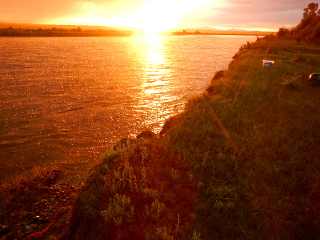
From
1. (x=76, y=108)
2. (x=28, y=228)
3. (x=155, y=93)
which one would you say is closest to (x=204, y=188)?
(x=28, y=228)

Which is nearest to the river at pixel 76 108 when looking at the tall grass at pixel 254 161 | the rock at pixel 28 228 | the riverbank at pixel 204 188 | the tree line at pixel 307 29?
the riverbank at pixel 204 188

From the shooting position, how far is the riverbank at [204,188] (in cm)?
422

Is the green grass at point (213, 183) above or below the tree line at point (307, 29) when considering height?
below

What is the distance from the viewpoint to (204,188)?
5.23 metres

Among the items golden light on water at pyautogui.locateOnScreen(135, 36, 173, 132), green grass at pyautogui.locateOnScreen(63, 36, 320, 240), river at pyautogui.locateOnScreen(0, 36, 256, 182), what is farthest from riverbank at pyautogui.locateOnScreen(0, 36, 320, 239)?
golden light on water at pyautogui.locateOnScreen(135, 36, 173, 132)

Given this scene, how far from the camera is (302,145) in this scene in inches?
282

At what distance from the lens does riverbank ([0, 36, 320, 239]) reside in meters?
4.22

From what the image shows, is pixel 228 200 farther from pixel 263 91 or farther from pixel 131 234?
pixel 263 91

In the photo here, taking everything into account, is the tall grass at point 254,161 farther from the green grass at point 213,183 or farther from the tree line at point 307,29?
the tree line at point 307,29

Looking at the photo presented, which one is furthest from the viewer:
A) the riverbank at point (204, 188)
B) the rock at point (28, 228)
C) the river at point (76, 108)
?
the river at point (76, 108)

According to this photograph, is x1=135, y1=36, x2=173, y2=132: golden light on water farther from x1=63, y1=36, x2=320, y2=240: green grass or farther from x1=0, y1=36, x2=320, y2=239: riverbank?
x1=0, y1=36, x2=320, y2=239: riverbank

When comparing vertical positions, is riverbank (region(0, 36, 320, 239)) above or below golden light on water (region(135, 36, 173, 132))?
below

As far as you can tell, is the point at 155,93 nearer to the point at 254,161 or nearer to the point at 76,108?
the point at 76,108

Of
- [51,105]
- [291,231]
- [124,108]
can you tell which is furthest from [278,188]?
[51,105]
